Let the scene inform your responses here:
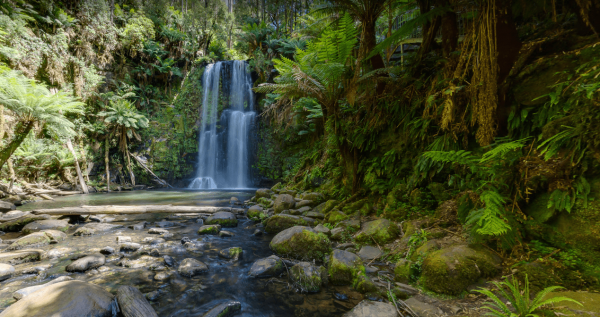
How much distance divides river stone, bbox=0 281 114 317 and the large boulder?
425cm

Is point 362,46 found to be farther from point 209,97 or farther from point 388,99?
point 209,97

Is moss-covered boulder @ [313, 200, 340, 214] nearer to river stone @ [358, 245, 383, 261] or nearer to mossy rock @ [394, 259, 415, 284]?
river stone @ [358, 245, 383, 261]

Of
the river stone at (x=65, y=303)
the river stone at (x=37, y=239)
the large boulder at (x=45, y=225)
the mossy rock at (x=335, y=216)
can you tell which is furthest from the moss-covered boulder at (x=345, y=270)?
the large boulder at (x=45, y=225)

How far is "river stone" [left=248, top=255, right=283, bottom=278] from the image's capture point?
3.04 meters

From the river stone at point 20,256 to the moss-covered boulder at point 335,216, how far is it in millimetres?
4709

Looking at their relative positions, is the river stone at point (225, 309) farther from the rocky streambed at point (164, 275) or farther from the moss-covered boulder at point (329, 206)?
the moss-covered boulder at point (329, 206)

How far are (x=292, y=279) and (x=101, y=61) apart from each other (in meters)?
19.4

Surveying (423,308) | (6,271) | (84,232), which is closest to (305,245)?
(423,308)

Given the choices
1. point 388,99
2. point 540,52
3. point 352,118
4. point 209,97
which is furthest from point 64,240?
point 209,97

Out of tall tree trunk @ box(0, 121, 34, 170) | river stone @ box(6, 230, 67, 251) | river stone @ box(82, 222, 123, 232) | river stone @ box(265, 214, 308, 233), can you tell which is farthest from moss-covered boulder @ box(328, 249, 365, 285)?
tall tree trunk @ box(0, 121, 34, 170)

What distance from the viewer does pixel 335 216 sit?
435 centimetres

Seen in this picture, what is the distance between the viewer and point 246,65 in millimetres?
17906

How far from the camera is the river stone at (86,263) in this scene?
3.20 m

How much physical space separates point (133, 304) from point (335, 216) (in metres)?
3.13
